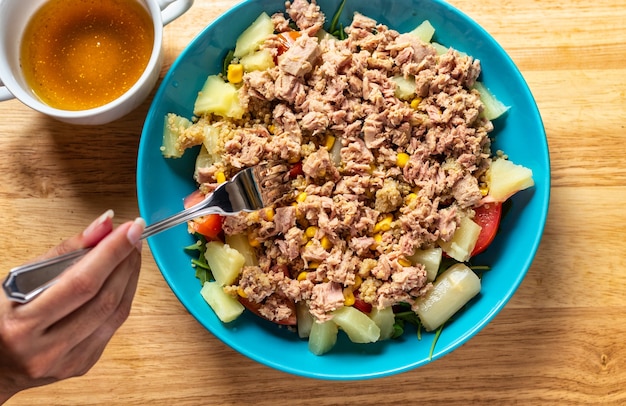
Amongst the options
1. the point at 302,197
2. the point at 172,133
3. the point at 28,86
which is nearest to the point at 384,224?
the point at 302,197

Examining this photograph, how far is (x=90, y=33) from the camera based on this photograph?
2279mm

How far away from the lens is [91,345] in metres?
1.88

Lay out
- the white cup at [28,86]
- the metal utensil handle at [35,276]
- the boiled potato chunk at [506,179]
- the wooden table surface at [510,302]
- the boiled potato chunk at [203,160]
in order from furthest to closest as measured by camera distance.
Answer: the wooden table surface at [510,302] < the boiled potato chunk at [203,160] < the boiled potato chunk at [506,179] < the white cup at [28,86] < the metal utensil handle at [35,276]

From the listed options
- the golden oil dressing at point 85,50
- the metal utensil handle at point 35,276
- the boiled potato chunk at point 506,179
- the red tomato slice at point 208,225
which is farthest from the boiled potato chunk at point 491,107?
the metal utensil handle at point 35,276

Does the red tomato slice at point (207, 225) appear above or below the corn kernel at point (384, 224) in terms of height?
above

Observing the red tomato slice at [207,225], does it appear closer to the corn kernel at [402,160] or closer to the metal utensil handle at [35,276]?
the metal utensil handle at [35,276]

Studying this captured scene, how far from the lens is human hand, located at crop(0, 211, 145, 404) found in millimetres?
1598

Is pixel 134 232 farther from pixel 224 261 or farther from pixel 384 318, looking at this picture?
pixel 384 318

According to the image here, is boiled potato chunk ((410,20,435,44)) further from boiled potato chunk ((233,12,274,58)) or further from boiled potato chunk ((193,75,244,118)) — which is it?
boiled potato chunk ((193,75,244,118))

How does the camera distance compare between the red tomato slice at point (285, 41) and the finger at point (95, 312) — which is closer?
the finger at point (95, 312)

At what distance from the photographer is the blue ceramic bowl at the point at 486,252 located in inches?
87.4

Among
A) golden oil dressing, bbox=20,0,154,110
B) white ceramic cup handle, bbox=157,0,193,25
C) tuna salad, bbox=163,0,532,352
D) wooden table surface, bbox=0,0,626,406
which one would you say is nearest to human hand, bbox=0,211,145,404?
tuna salad, bbox=163,0,532,352

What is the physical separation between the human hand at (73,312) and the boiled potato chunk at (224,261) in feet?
1.30

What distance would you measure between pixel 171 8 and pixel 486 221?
4.64 ft
